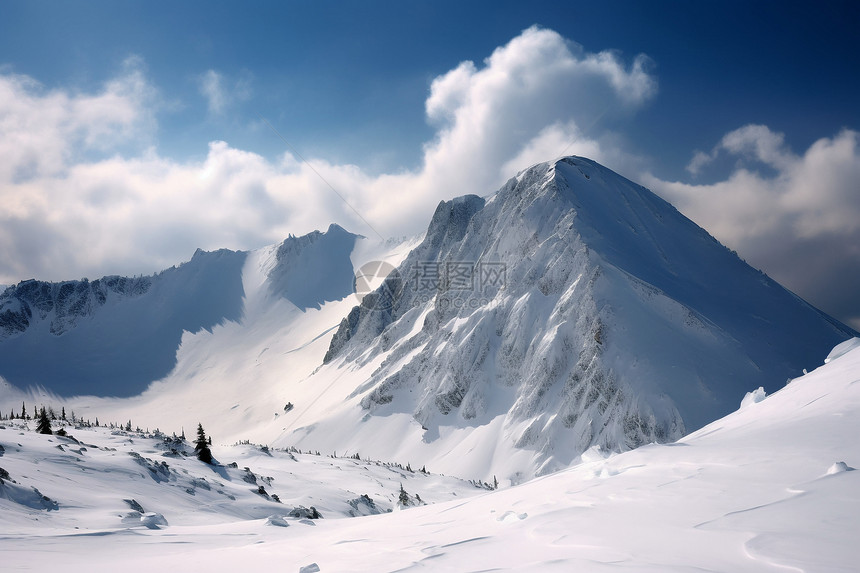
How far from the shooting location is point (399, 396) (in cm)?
11538

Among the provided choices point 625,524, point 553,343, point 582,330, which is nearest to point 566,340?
point 553,343

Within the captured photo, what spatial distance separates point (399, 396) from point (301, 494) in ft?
235

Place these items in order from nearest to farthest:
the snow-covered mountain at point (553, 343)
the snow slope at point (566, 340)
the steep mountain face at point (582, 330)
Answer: the steep mountain face at point (582, 330)
the snow slope at point (566, 340)
the snow-covered mountain at point (553, 343)

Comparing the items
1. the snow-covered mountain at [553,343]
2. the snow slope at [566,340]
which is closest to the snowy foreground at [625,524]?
the snow-covered mountain at [553,343]

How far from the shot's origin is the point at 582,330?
9425 centimetres

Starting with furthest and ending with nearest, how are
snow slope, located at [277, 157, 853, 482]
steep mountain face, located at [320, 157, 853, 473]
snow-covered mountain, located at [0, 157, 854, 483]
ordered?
1. snow-covered mountain, located at [0, 157, 854, 483]
2. snow slope, located at [277, 157, 853, 482]
3. steep mountain face, located at [320, 157, 853, 473]

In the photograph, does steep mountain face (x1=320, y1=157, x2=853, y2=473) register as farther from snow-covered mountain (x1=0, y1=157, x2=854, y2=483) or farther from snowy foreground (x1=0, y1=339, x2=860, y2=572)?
snowy foreground (x1=0, y1=339, x2=860, y2=572)

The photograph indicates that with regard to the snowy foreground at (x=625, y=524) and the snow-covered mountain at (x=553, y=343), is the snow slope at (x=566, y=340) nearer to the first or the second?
the snow-covered mountain at (x=553, y=343)

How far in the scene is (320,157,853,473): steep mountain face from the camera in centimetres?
8094

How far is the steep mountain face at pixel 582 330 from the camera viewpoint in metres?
80.9

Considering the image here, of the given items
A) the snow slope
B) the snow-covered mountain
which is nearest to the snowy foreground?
the snow-covered mountain

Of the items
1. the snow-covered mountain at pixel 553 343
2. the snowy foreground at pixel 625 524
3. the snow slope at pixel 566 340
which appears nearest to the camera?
the snowy foreground at pixel 625 524

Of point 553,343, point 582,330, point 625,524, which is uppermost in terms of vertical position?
point 582,330

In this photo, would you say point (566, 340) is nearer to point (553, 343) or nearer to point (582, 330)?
point (553, 343)
